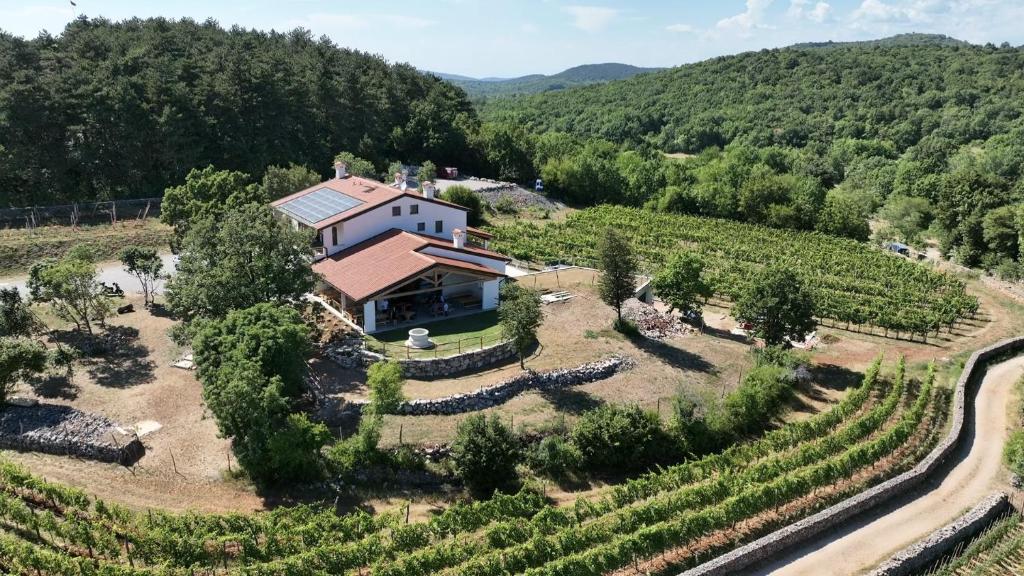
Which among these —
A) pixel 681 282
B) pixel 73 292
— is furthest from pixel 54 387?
pixel 681 282

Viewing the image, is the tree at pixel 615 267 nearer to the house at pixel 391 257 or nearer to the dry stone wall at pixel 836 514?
the house at pixel 391 257

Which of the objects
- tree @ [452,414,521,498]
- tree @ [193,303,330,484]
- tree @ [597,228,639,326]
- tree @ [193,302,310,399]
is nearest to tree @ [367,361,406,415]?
tree @ [193,303,330,484]

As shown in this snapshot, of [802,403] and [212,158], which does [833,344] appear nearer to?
[802,403]

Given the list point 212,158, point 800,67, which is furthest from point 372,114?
point 800,67

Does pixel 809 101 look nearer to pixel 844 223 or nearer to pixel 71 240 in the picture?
pixel 844 223

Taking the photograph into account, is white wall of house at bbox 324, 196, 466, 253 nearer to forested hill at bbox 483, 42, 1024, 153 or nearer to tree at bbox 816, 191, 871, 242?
tree at bbox 816, 191, 871, 242

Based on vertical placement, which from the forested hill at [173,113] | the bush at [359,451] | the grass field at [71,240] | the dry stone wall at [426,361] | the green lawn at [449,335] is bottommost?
the bush at [359,451]

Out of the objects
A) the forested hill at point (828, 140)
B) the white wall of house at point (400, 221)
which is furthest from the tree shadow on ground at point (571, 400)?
the forested hill at point (828, 140)
